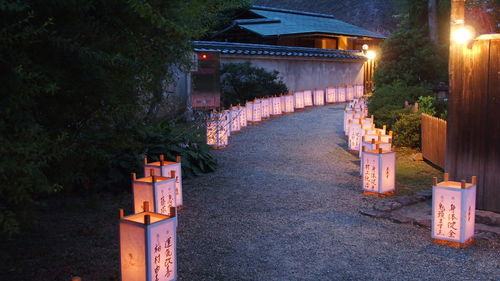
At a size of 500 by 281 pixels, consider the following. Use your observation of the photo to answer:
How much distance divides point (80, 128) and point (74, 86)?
588 mm

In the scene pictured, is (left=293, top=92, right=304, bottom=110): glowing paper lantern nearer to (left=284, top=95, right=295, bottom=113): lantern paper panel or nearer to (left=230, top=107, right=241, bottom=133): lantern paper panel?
(left=284, top=95, right=295, bottom=113): lantern paper panel

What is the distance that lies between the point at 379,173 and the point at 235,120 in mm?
7074

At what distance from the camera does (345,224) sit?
6230 mm

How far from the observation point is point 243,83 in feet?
61.5

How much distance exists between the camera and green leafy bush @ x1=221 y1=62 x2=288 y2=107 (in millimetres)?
18797

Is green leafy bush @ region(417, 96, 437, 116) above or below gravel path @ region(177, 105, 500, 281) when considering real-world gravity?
above

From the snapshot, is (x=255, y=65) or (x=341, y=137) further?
(x=255, y=65)

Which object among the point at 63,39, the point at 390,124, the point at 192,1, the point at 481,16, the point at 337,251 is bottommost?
the point at 337,251

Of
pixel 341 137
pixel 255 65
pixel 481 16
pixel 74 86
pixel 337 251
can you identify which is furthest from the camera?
pixel 255 65

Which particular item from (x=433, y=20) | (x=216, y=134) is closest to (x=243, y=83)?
(x=216, y=134)

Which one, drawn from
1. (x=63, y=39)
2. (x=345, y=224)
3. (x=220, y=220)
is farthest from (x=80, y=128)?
(x=345, y=224)

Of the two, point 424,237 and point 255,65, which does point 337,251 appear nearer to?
point 424,237

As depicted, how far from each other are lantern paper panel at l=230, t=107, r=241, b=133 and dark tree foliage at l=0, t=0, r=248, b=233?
9.00 metres

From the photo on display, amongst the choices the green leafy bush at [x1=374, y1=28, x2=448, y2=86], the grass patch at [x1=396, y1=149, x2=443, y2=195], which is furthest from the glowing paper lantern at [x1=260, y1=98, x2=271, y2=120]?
the grass patch at [x1=396, y1=149, x2=443, y2=195]
